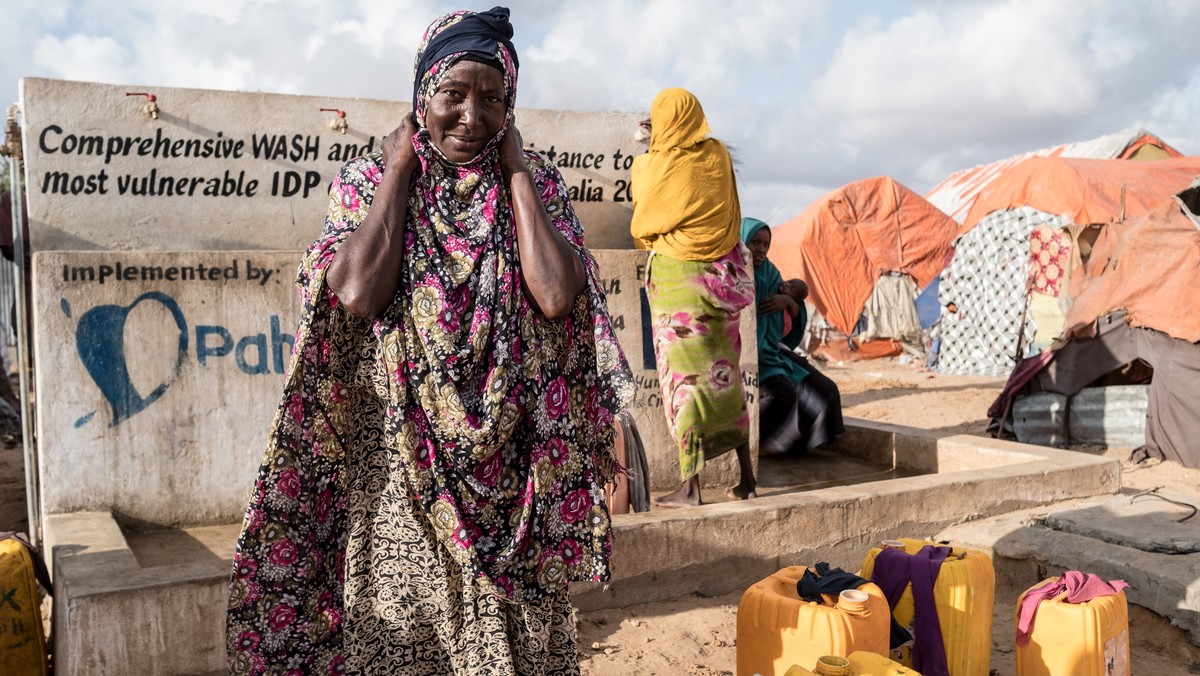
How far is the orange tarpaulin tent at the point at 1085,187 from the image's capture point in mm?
13523

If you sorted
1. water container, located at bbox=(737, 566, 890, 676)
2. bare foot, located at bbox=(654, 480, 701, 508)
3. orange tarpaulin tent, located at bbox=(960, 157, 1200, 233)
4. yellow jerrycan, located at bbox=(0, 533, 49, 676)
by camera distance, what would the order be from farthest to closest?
orange tarpaulin tent, located at bbox=(960, 157, 1200, 233) < bare foot, located at bbox=(654, 480, 701, 508) < yellow jerrycan, located at bbox=(0, 533, 49, 676) < water container, located at bbox=(737, 566, 890, 676)

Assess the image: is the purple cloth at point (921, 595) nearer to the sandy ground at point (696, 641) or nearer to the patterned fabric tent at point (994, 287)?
the sandy ground at point (696, 641)

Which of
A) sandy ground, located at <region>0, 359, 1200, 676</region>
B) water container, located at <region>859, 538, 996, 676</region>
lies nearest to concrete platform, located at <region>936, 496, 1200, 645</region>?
sandy ground, located at <region>0, 359, 1200, 676</region>

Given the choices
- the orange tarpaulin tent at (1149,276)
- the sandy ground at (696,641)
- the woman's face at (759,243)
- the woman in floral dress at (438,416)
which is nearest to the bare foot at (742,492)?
the sandy ground at (696,641)

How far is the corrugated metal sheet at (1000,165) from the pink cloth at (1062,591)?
15560mm

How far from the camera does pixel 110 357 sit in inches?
172

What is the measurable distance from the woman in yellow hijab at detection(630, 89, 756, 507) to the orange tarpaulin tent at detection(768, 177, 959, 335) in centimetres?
1267

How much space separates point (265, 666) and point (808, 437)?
15.2ft

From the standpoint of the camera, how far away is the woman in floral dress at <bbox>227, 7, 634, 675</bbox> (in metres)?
2.30

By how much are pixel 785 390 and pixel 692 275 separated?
1.72 meters

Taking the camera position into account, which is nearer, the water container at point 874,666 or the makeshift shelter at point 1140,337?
the water container at point 874,666

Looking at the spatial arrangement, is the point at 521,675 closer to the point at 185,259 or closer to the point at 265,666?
the point at 265,666

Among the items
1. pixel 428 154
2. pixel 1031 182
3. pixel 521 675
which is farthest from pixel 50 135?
pixel 1031 182

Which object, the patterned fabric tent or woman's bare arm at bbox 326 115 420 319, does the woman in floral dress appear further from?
the patterned fabric tent
